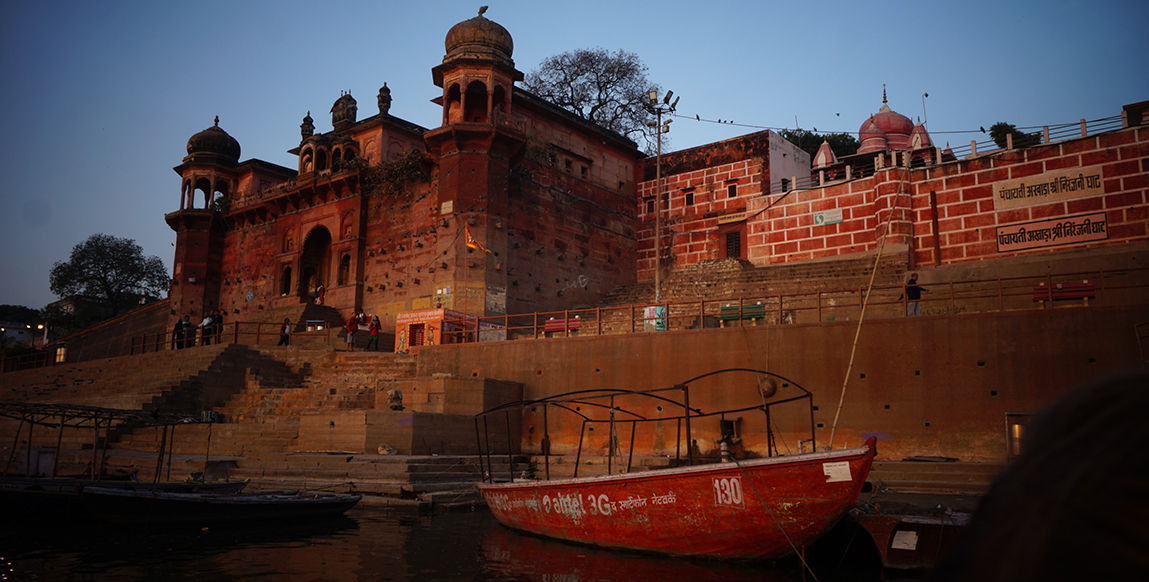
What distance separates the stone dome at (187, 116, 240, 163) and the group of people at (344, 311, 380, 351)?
1589 centimetres

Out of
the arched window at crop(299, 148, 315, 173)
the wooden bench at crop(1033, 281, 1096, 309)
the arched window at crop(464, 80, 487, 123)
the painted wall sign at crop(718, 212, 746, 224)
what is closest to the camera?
the wooden bench at crop(1033, 281, 1096, 309)

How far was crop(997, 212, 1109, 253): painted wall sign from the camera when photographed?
913 inches

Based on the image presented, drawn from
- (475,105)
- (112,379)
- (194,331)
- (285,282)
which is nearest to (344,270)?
(285,282)

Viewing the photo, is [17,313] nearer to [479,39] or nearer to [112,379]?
[112,379]

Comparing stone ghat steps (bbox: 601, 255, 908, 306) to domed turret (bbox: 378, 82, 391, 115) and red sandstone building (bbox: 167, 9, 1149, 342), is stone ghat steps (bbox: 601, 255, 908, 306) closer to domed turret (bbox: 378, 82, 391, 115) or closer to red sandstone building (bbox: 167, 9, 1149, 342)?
red sandstone building (bbox: 167, 9, 1149, 342)

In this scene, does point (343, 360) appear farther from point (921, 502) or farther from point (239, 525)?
point (921, 502)

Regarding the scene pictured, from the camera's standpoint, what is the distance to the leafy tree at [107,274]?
50.7 meters

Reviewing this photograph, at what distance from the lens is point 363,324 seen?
26.7 meters

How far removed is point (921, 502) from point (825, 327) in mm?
6152

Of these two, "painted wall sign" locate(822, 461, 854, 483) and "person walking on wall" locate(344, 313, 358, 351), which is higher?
"person walking on wall" locate(344, 313, 358, 351)

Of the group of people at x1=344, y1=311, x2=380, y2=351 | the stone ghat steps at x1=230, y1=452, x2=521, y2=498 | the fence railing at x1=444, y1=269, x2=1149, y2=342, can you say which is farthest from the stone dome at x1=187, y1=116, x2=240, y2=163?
the stone ghat steps at x1=230, y1=452, x2=521, y2=498

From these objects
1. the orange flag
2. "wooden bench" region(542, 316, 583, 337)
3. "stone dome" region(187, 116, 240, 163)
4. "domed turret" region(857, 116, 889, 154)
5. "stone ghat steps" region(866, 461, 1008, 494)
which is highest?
"domed turret" region(857, 116, 889, 154)

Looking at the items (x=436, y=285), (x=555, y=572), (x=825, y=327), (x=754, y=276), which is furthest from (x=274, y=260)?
(x=555, y=572)

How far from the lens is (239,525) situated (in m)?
11.6
